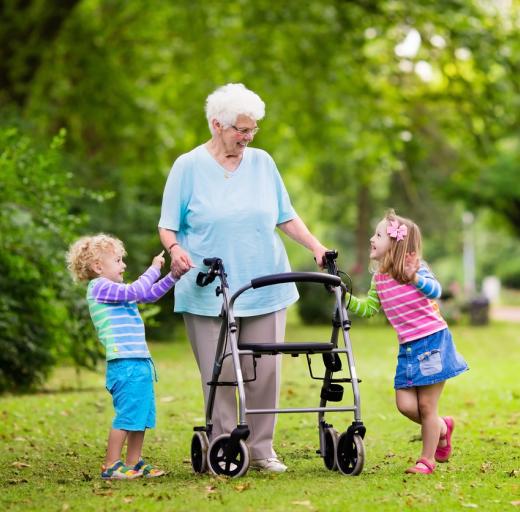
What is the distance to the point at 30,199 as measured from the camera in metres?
10.3

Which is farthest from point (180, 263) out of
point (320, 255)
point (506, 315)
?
point (506, 315)

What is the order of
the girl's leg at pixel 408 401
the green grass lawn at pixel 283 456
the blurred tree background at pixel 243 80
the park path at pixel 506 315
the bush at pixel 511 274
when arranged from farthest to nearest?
the bush at pixel 511 274, the park path at pixel 506 315, the blurred tree background at pixel 243 80, the girl's leg at pixel 408 401, the green grass lawn at pixel 283 456

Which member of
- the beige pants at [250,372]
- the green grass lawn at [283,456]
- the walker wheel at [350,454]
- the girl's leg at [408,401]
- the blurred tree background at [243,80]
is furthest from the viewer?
the blurred tree background at [243,80]

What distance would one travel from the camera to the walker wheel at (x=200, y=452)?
6.23m

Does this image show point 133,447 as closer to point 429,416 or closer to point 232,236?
point 232,236

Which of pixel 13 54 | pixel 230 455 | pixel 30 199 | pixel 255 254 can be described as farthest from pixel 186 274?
pixel 13 54

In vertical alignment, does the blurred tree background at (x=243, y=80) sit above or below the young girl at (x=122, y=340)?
above

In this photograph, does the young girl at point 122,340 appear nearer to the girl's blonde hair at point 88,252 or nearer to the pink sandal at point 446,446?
the girl's blonde hair at point 88,252

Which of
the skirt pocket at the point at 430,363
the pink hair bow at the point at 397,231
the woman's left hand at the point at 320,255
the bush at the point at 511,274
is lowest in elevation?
the skirt pocket at the point at 430,363

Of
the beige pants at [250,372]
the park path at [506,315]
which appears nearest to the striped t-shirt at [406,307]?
the beige pants at [250,372]

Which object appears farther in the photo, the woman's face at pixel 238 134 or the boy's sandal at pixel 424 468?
the woman's face at pixel 238 134

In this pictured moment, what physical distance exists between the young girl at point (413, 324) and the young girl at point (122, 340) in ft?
3.79

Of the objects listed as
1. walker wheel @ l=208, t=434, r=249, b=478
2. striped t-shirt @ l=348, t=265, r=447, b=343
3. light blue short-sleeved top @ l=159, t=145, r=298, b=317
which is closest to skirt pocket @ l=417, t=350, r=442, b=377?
striped t-shirt @ l=348, t=265, r=447, b=343

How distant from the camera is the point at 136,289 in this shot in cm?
618
